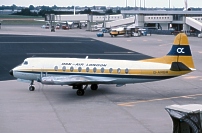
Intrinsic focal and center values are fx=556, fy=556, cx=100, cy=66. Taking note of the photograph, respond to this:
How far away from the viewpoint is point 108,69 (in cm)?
3994

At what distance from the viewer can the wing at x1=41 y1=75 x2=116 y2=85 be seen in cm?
3781

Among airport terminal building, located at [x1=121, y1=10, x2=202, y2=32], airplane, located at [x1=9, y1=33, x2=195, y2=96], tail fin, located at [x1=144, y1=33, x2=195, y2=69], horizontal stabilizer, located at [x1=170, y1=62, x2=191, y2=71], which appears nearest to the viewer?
horizontal stabilizer, located at [x1=170, y1=62, x2=191, y2=71]

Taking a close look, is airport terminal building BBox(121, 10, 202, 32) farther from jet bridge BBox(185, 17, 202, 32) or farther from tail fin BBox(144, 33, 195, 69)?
tail fin BBox(144, 33, 195, 69)

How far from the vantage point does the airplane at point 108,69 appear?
38656 millimetres

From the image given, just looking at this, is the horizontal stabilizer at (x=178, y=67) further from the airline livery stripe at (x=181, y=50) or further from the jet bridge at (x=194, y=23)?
the jet bridge at (x=194, y=23)

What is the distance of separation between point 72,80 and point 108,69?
116 inches

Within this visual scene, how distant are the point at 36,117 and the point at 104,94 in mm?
9324

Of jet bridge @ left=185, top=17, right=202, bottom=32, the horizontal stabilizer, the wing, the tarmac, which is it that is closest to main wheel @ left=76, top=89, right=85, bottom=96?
the tarmac

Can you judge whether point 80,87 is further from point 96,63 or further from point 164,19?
point 164,19

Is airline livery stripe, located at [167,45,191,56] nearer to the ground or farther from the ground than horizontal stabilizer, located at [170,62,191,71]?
farther from the ground

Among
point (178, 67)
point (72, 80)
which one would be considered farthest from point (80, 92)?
point (178, 67)

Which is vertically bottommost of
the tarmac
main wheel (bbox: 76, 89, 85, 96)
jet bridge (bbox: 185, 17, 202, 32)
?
the tarmac

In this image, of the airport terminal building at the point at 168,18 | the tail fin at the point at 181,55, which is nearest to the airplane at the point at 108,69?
the tail fin at the point at 181,55

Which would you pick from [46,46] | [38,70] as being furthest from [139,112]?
[46,46]
